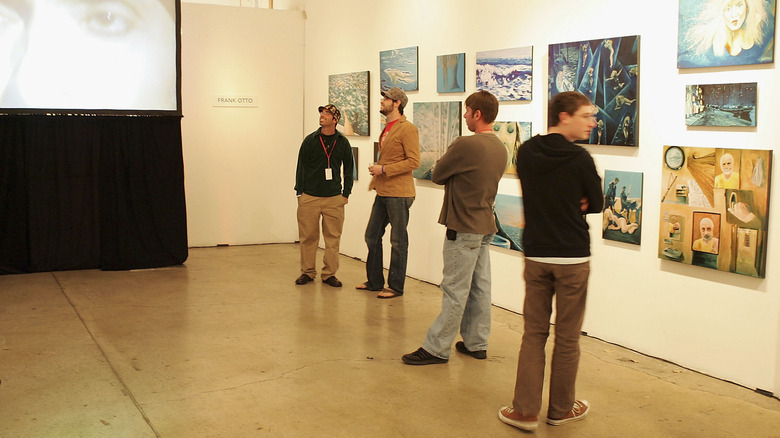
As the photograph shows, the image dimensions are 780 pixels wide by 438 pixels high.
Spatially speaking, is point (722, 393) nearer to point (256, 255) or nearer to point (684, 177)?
point (684, 177)

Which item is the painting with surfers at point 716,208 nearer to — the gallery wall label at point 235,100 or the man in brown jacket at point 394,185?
the man in brown jacket at point 394,185

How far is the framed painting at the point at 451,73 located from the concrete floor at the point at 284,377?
1831mm

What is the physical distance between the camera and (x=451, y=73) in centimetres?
665

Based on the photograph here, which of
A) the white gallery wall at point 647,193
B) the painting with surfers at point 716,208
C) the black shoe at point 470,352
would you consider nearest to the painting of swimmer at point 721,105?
the white gallery wall at point 647,193

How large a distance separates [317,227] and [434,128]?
1.40 m

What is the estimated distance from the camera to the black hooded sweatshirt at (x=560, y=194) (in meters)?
3.48

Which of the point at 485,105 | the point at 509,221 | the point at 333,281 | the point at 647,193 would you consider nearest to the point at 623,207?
the point at 647,193

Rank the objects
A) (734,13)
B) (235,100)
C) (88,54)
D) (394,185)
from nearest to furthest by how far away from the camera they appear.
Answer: (734,13)
(394,185)
(88,54)
(235,100)

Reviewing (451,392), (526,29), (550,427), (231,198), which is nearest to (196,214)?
(231,198)

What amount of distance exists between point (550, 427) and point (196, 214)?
6.07m

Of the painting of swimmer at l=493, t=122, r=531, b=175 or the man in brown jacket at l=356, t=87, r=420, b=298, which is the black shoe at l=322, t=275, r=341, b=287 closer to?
the man in brown jacket at l=356, t=87, r=420, b=298

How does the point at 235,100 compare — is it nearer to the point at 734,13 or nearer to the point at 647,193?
the point at 647,193

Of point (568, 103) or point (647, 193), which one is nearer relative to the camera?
point (568, 103)

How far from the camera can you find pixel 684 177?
4586 millimetres
